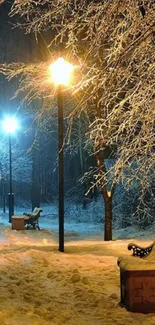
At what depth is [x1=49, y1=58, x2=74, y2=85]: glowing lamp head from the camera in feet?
34.4

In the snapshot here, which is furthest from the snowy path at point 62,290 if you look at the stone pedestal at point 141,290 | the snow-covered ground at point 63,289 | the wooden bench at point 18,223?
the wooden bench at point 18,223

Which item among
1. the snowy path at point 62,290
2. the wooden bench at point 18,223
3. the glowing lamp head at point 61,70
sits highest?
the glowing lamp head at point 61,70

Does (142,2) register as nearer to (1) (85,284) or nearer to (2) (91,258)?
(1) (85,284)

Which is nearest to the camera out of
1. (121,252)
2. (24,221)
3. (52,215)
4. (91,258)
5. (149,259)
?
(149,259)

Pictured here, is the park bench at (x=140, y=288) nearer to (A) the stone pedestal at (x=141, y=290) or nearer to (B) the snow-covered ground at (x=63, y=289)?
(A) the stone pedestal at (x=141, y=290)

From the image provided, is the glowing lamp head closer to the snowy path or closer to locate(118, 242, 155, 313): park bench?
the snowy path

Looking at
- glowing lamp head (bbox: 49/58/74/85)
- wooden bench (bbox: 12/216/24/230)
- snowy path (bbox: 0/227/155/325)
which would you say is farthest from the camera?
wooden bench (bbox: 12/216/24/230)

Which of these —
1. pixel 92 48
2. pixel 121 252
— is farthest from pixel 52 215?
pixel 92 48

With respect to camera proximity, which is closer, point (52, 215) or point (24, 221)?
point (24, 221)

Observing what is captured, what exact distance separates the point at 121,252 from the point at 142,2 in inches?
249

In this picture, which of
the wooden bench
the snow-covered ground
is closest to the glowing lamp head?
the snow-covered ground

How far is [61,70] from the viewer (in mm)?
10539

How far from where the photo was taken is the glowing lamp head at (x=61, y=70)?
10.5 metres

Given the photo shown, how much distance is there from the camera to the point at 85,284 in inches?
283
